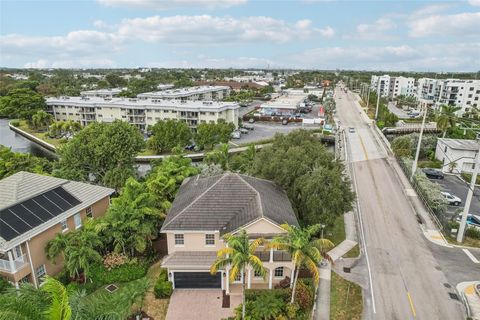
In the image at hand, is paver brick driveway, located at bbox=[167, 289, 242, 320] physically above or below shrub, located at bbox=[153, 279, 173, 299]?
below

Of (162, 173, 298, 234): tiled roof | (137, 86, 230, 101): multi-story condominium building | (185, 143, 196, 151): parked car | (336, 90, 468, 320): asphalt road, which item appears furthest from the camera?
(137, 86, 230, 101): multi-story condominium building

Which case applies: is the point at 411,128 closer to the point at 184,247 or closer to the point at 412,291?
the point at 412,291

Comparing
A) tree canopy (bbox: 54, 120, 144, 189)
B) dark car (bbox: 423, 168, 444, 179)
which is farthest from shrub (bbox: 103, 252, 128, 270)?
dark car (bbox: 423, 168, 444, 179)

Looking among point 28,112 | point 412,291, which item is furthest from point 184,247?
point 28,112

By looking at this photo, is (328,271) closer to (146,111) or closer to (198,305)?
(198,305)

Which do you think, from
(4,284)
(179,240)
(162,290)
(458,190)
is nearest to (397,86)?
(458,190)

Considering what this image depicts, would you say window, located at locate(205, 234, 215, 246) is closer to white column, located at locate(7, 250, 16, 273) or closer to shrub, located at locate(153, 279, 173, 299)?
shrub, located at locate(153, 279, 173, 299)
